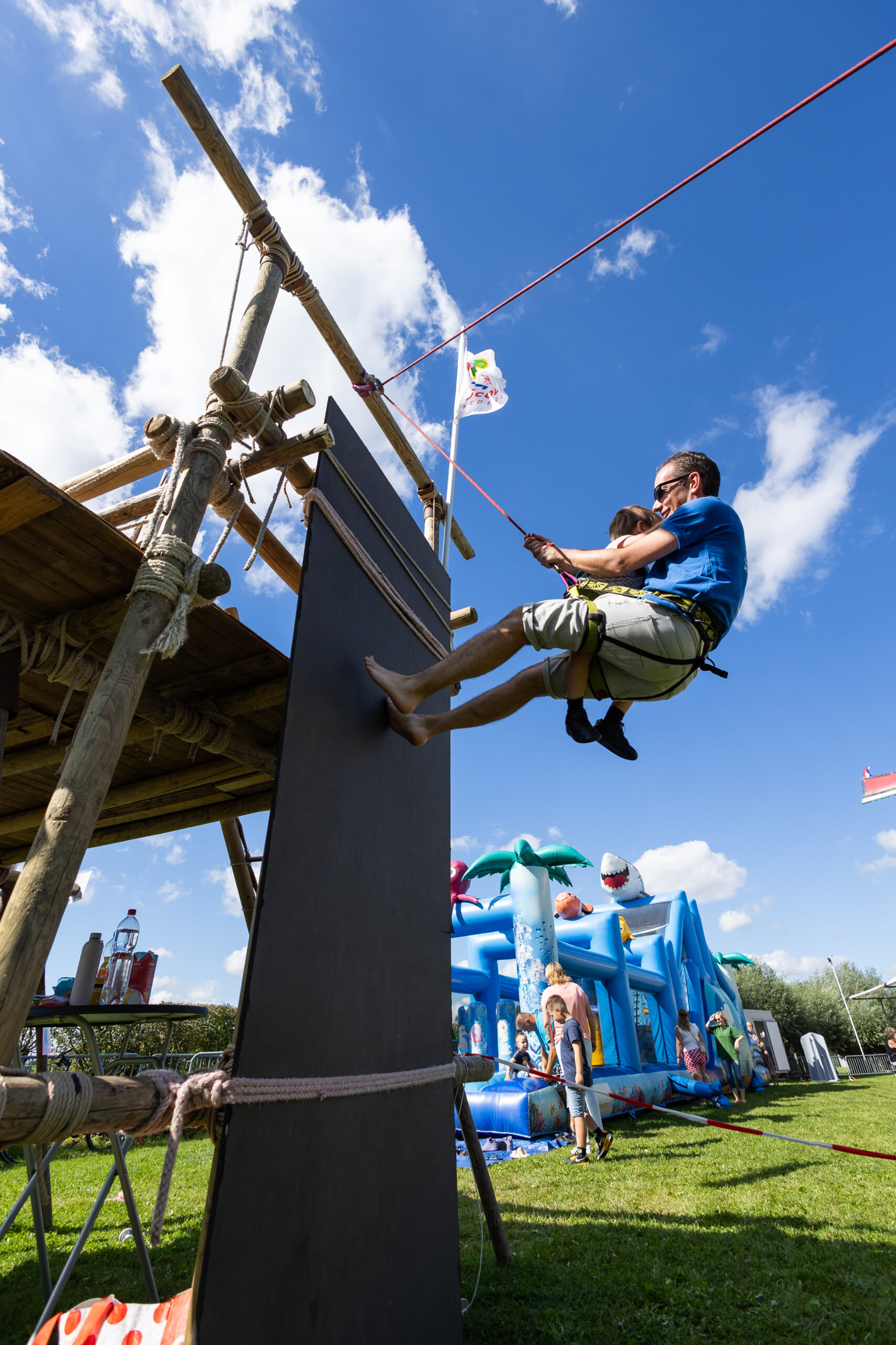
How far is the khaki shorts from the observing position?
6.70 ft

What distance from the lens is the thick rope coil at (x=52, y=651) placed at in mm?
2320

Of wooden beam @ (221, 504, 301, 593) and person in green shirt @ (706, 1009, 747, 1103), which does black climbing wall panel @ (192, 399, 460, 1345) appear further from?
person in green shirt @ (706, 1009, 747, 1103)

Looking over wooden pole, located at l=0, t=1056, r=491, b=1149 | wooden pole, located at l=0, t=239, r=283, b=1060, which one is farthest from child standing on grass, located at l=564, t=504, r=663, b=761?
wooden pole, located at l=0, t=1056, r=491, b=1149

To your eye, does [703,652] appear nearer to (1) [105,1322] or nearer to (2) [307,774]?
(2) [307,774]

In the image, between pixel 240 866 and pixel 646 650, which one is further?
pixel 240 866

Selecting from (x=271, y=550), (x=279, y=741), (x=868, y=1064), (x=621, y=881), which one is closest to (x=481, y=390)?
(x=271, y=550)

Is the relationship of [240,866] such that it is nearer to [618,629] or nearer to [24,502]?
[24,502]

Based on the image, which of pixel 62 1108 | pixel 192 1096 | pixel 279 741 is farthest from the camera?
pixel 279 741

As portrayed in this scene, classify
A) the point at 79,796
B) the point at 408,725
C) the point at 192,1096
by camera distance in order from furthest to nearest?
the point at 408,725 → the point at 79,796 → the point at 192,1096

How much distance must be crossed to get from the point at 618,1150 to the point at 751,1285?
3784mm

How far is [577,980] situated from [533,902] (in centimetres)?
277

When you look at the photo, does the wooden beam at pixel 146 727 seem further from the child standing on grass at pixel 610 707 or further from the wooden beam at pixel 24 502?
the child standing on grass at pixel 610 707

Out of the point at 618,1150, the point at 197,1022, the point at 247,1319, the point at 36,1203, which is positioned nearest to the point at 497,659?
the point at 247,1319

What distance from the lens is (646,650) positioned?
2.04m
